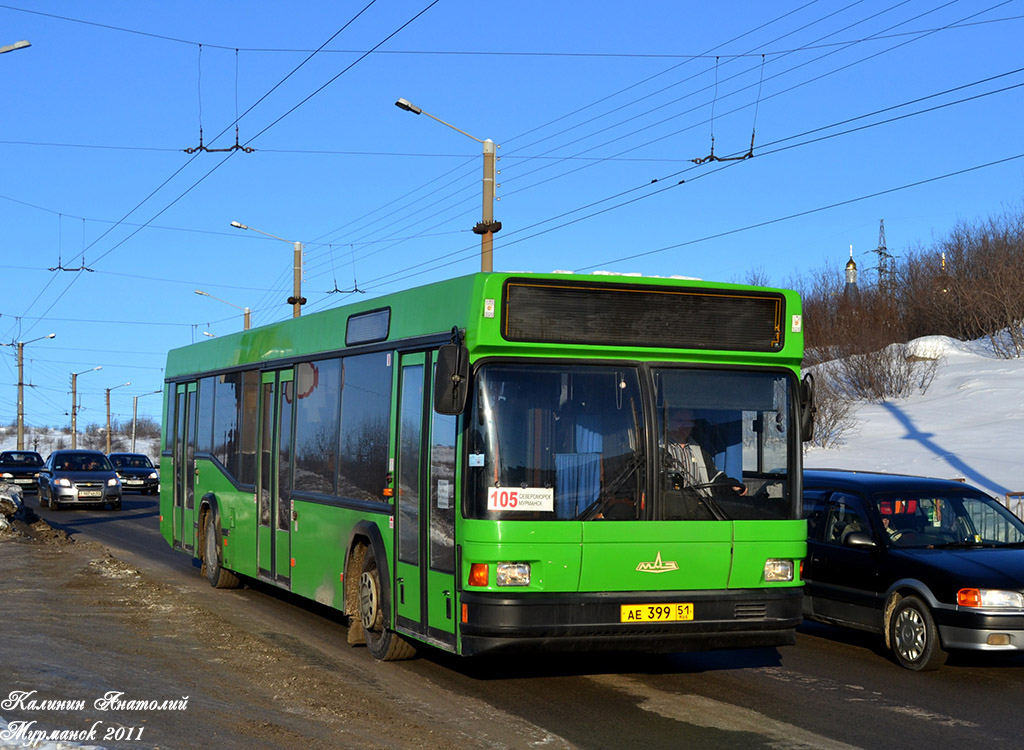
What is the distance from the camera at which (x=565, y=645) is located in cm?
821

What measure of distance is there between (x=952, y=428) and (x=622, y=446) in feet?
122

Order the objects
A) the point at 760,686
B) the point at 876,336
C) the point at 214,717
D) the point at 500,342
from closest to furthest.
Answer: the point at 214,717 < the point at 500,342 < the point at 760,686 < the point at 876,336

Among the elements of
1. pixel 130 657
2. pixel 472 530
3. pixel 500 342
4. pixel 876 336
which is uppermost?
pixel 876 336

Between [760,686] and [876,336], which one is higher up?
[876,336]

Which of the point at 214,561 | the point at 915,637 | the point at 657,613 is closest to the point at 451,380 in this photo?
the point at 657,613

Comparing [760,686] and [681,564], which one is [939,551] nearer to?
[760,686]

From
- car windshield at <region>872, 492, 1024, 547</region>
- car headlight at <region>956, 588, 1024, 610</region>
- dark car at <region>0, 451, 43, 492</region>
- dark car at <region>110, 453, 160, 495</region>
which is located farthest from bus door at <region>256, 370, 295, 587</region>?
dark car at <region>0, 451, 43, 492</region>

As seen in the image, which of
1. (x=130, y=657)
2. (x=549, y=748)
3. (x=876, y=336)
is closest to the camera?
(x=549, y=748)

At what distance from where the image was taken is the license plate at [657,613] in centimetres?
831

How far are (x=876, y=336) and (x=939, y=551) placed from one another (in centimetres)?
4767

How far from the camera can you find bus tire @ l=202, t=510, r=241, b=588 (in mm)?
15227

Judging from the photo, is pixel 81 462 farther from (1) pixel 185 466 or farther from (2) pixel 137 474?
(1) pixel 185 466

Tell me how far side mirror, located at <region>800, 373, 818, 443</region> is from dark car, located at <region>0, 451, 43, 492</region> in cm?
3891

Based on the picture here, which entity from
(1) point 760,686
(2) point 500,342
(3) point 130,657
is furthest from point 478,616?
(3) point 130,657
